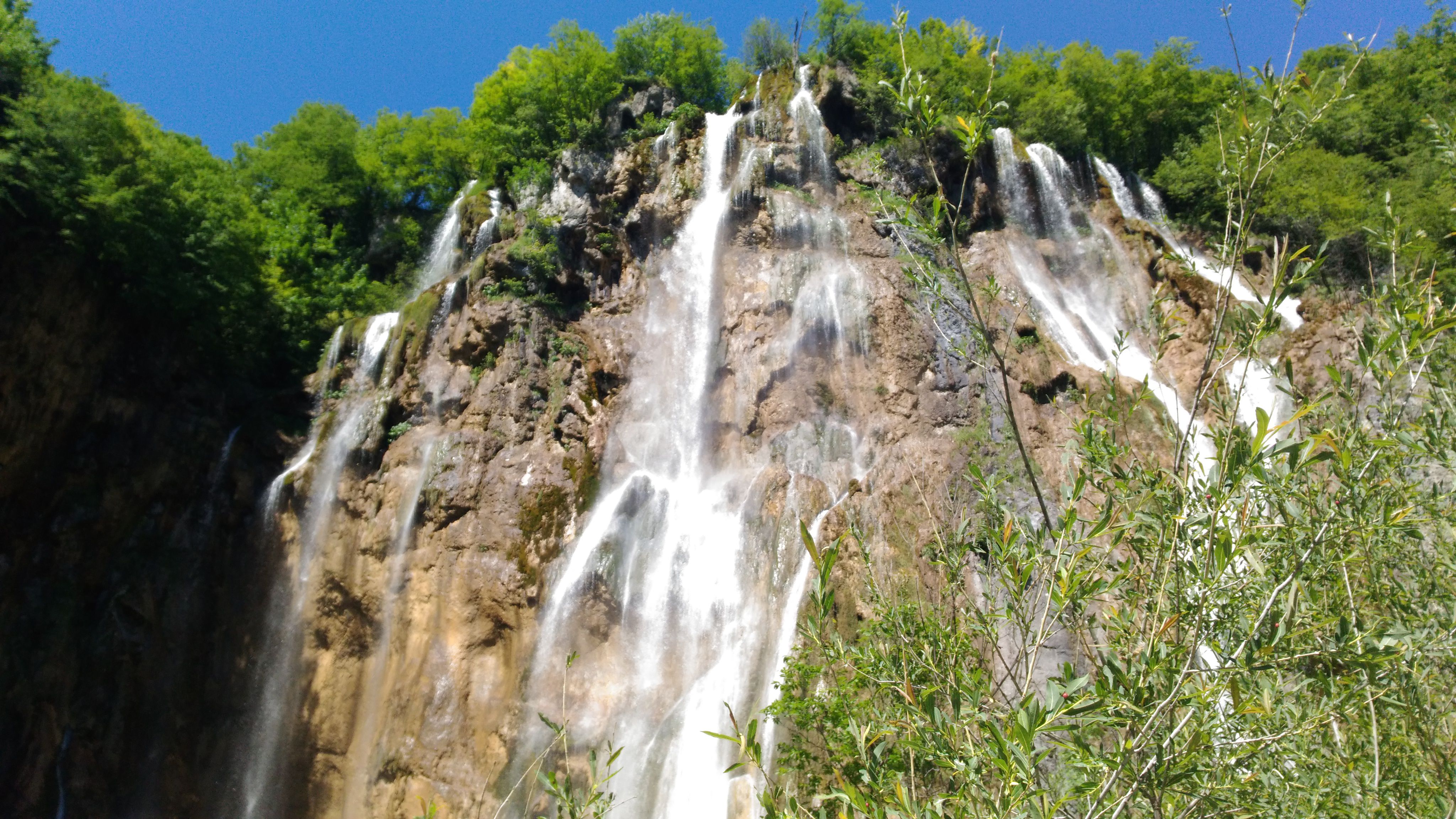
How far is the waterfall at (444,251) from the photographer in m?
20.2

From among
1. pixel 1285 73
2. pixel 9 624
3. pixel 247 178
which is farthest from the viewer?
pixel 247 178

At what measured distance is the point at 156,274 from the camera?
563 inches

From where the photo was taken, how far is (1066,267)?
1823 cm

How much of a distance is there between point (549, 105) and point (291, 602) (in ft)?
48.8

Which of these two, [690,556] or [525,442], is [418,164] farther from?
[690,556]

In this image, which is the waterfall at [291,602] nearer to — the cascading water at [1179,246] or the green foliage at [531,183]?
the green foliage at [531,183]

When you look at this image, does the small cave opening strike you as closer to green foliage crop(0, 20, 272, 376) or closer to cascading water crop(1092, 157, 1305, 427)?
cascading water crop(1092, 157, 1305, 427)

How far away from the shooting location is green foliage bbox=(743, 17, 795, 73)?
24156 mm

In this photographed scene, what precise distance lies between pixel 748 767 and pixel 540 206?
14.1 meters

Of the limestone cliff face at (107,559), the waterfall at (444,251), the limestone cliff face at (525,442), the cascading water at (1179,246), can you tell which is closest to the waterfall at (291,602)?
the limestone cliff face at (525,442)

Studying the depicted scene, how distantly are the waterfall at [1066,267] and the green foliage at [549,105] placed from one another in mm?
11078

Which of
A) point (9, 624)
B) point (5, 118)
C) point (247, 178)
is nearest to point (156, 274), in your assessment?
point (5, 118)

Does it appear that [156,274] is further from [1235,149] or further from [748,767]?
[1235,149]

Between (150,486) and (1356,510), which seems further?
(150,486)
